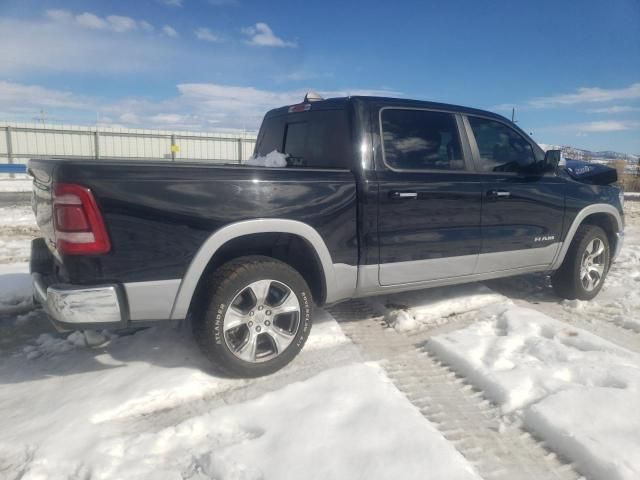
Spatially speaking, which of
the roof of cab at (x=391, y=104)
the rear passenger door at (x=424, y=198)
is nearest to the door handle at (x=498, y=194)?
the rear passenger door at (x=424, y=198)

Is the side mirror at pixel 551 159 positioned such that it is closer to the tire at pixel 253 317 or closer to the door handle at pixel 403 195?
the door handle at pixel 403 195

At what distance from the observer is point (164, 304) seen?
8.73ft

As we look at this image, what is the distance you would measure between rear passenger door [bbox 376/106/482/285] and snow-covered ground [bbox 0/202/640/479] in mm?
589

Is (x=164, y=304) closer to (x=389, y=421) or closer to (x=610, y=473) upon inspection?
(x=389, y=421)

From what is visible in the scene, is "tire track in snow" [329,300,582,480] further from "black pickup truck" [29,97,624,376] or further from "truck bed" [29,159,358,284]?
"truck bed" [29,159,358,284]

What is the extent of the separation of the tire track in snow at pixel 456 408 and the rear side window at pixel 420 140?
4.41 ft

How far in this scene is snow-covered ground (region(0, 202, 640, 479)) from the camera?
7.14 ft

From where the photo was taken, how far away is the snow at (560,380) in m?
2.26

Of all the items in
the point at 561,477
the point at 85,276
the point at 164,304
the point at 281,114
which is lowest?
the point at 561,477

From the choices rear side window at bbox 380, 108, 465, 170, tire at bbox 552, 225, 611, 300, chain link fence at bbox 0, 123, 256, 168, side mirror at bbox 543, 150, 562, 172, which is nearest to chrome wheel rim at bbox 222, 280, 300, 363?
rear side window at bbox 380, 108, 465, 170

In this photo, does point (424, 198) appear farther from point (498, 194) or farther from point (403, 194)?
point (498, 194)

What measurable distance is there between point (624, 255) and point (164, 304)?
6.49 meters

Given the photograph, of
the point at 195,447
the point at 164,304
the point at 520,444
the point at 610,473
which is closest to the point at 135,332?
the point at 164,304

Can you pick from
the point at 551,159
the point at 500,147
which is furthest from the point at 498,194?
the point at 551,159
